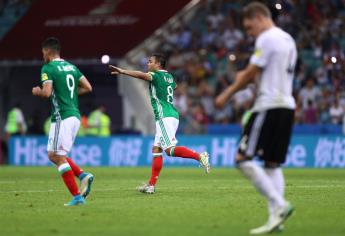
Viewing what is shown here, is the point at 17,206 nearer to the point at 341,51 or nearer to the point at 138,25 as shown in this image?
the point at 341,51

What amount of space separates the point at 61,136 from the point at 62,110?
421 millimetres

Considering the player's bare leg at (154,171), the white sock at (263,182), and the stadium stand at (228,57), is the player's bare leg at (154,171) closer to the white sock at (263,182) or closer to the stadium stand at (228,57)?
the white sock at (263,182)

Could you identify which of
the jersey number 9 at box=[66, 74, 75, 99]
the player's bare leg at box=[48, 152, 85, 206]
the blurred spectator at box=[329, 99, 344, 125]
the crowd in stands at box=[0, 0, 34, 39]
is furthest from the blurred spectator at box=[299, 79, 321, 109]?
the player's bare leg at box=[48, 152, 85, 206]

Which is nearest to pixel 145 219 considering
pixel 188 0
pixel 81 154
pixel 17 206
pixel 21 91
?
pixel 17 206

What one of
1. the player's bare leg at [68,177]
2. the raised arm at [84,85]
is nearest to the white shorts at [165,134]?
the raised arm at [84,85]

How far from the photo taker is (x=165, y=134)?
57.5 ft

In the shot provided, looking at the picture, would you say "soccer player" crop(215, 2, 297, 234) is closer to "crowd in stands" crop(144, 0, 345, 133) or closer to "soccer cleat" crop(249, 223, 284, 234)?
"soccer cleat" crop(249, 223, 284, 234)

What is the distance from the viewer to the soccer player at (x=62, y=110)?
45.3 ft

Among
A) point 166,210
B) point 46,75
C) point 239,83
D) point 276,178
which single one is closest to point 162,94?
point 46,75

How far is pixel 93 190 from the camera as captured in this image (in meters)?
17.4

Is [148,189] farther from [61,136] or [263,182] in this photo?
[263,182]

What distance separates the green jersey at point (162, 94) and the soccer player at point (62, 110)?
326cm

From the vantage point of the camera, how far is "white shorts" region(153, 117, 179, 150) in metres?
17.5

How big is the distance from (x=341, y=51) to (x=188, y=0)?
6.54 meters
